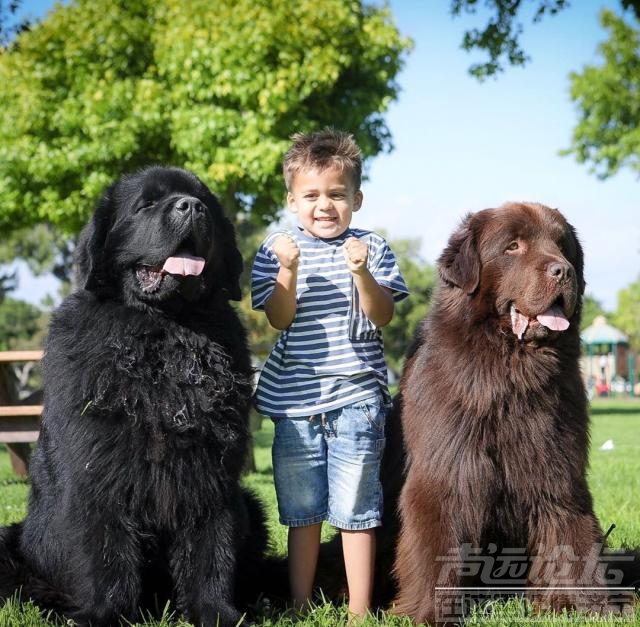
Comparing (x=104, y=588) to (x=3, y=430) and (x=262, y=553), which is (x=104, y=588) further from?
(x=3, y=430)

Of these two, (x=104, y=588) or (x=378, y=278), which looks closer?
(x=104, y=588)

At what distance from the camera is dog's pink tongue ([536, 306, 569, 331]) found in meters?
3.16

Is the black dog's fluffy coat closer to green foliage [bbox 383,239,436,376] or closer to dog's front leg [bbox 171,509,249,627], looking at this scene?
dog's front leg [bbox 171,509,249,627]

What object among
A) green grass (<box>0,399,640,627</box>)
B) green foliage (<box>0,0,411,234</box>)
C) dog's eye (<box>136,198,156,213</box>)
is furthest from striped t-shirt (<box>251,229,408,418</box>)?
green foliage (<box>0,0,411,234</box>)

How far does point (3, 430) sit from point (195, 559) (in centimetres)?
599

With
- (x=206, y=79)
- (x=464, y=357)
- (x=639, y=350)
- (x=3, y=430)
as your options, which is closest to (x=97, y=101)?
(x=206, y=79)

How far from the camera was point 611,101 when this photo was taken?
25719 mm

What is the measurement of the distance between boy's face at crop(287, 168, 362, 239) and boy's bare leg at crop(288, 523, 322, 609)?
53.5 inches

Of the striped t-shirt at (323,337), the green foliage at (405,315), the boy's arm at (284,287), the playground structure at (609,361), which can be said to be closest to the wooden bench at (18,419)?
the striped t-shirt at (323,337)

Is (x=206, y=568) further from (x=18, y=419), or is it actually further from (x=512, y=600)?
(x=18, y=419)

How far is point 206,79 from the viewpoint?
40.9 feet

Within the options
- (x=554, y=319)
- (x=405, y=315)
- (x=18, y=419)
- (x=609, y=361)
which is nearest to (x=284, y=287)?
(x=554, y=319)

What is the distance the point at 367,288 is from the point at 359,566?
4.00 ft

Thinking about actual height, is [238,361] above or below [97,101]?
below
